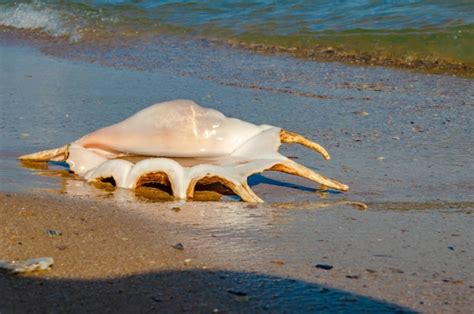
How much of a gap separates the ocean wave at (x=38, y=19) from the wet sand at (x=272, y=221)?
4.30 meters

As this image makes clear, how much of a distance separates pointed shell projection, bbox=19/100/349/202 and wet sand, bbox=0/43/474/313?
0.36 feet

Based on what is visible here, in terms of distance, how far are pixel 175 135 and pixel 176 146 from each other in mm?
55

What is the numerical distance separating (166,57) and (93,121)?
3.23 m

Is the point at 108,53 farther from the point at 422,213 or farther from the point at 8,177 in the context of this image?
the point at 422,213

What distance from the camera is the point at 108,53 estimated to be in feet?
31.1

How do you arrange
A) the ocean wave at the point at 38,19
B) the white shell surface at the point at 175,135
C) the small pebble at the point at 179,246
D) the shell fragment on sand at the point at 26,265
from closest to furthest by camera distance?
the shell fragment on sand at the point at 26,265, the small pebble at the point at 179,246, the white shell surface at the point at 175,135, the ocean wave at the point at 38,19

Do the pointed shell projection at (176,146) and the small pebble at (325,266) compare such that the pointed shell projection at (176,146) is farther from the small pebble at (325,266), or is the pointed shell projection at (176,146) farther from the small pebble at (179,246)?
the small pebble at (325,266)

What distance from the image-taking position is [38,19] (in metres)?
12.0

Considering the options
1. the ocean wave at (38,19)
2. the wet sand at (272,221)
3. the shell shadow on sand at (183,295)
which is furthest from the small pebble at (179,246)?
the ocean wave at (38,19)

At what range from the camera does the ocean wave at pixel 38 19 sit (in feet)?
36.9

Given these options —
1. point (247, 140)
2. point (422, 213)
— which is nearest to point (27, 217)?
point (247, 140)

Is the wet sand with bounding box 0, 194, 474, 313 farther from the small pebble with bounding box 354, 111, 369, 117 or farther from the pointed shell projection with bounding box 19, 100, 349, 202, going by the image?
the small pebble with bounding box 354, 111, 369, 117

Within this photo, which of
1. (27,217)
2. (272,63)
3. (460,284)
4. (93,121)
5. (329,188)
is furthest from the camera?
(272,63)

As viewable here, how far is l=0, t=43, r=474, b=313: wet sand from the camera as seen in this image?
114 inches
